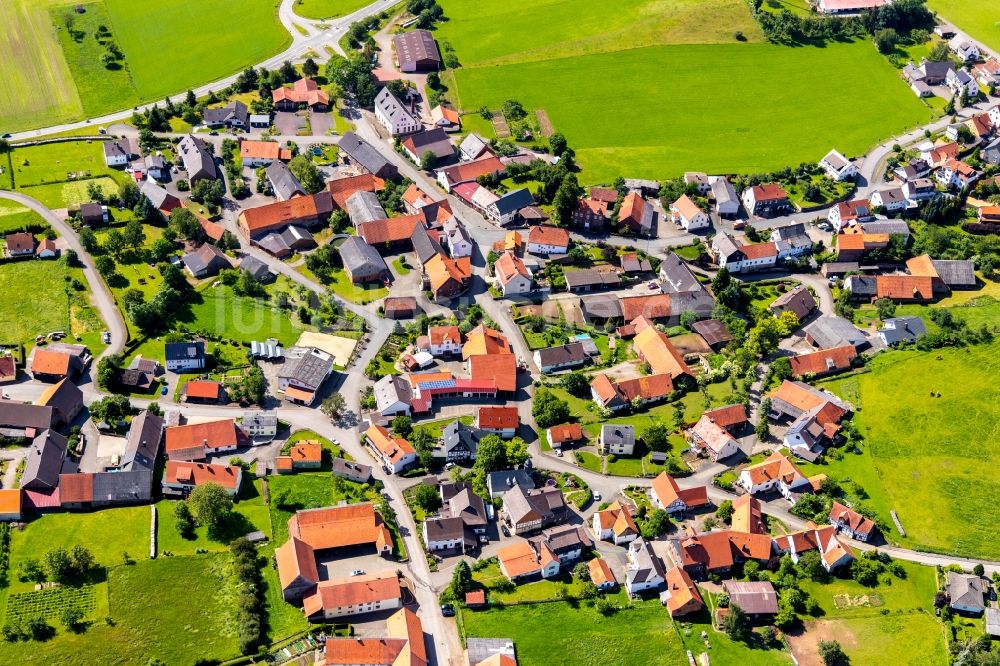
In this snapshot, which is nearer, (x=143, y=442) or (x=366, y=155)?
(x=143, y=442)

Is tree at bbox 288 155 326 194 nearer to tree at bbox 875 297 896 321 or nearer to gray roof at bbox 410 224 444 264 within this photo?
gray roof at bbox 410 224 444 264

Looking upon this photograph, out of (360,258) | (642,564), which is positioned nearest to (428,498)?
(642,564)

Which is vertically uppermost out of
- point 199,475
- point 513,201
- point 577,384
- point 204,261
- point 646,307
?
point 204,261

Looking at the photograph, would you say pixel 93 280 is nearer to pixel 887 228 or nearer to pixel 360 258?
pixel 360 258

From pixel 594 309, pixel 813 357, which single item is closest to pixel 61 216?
pixel 594 309

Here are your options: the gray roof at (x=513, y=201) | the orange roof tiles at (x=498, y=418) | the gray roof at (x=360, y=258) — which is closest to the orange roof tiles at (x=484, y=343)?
the orange roof tiles at (x=498, y=418)
